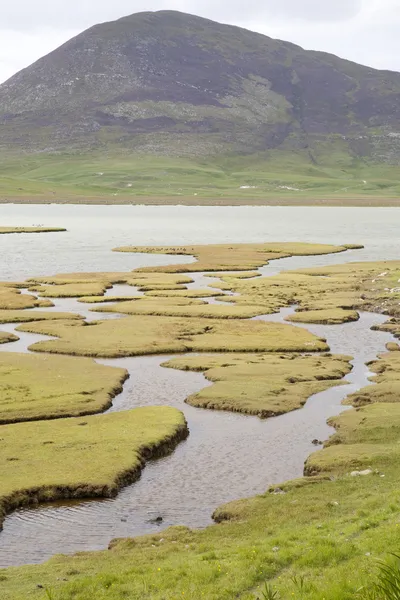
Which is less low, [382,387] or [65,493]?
[382,387]

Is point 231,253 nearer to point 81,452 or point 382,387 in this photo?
point 382,387

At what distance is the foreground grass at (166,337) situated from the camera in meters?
62.4

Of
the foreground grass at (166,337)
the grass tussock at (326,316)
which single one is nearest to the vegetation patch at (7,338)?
the foreground grass at (166,337)

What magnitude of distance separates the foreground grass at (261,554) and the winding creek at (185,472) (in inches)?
68.7

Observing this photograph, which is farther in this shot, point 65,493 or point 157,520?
point 65,493

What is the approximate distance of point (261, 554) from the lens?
23.3 metres

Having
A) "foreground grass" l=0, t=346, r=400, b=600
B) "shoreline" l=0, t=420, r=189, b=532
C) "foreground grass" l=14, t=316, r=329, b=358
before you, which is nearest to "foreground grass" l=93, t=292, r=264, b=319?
"foreground grass" l=14, t=316, r=329, b=358

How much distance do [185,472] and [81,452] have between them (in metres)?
4.93

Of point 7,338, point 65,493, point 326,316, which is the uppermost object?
point 65,493

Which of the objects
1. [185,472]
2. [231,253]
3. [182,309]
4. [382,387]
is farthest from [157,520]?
[231,253]

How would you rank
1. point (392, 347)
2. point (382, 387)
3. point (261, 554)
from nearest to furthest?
point (261, 554), point (382, 387), point (392, 347)

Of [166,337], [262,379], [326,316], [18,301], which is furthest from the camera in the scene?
[18,301]

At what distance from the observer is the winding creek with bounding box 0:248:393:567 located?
29.3m

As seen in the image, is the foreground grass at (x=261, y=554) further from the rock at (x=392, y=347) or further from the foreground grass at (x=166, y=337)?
the foreground grass at (x=166, y=337)
